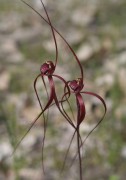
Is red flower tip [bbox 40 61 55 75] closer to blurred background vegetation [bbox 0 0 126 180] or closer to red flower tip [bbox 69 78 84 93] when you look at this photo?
red flower tip [bbox 69 78 84 93]

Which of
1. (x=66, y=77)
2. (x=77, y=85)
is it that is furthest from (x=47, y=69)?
(x=66, y=77)

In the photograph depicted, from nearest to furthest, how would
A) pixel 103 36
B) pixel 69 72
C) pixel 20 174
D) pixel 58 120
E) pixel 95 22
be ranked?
1. pixel 20 174
2. pixel 58 120
3. pixel 69 72
4. pixel 103 36
5. pixel 95 22

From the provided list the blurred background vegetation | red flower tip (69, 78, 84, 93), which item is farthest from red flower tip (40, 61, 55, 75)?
the blurred background vegetation

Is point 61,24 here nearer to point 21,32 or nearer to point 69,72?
point 21,32

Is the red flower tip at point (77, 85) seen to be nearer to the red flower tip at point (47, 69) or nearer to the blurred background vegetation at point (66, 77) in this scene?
the red flower tip at point (47, 69)

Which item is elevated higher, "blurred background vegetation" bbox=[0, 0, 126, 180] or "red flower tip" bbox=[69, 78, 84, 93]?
"blurred background vegetation" bbox=[0, 0, 126, 180]

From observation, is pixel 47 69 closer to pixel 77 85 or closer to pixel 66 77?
pixel 77 85

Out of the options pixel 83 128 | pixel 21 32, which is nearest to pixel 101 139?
pixel 83 128

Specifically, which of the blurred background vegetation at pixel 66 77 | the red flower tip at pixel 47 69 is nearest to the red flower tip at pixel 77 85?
the red flower tip at pixel 47 69
